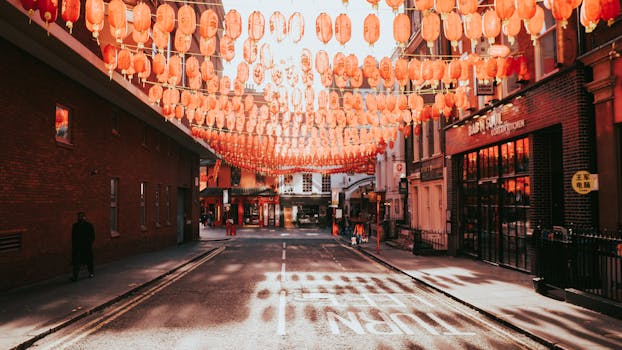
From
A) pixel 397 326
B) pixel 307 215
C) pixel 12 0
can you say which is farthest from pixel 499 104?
pixel 307 215

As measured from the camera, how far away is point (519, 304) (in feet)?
34.8

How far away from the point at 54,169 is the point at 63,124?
5.96 feet

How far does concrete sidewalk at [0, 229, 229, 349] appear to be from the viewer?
8.45m

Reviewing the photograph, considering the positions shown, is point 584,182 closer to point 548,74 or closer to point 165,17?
point 548,74

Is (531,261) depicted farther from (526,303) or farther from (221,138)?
(221,138)

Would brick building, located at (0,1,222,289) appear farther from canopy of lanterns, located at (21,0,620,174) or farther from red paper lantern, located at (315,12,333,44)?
red paper lantern, located at (315,12,333,44)

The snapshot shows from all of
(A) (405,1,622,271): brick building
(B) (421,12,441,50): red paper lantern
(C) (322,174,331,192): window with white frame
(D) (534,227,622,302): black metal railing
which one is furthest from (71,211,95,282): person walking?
(C) (322,174,331,192): window with white frame

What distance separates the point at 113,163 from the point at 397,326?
594 inches

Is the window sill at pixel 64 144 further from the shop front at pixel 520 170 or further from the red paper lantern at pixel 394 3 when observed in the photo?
the shop front at pixel 520 170

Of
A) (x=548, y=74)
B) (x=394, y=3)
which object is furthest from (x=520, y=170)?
(x=394, y=3)

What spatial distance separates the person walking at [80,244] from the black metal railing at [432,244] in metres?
14.1

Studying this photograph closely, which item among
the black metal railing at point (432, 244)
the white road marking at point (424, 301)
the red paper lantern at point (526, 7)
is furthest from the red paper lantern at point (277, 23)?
the black metal railing at point (432, 244)

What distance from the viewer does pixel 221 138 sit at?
79.8ft

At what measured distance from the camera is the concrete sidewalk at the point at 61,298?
8.45m
